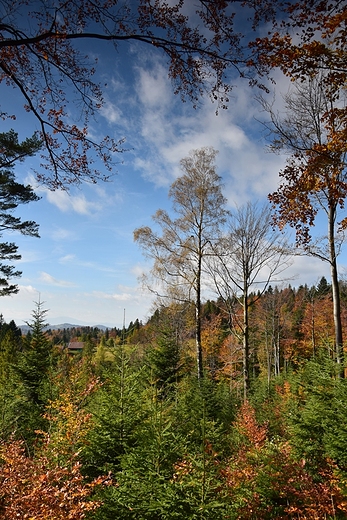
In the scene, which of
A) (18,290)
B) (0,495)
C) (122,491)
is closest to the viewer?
(0,495)

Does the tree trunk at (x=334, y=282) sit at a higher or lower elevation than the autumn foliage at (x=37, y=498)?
higher

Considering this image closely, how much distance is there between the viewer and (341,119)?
485 cm

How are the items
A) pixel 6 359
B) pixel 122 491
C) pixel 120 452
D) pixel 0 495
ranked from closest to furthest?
1. pixel 0 495
2. pixel 122 491
3. pixel 120 452
4. pixel 6 359

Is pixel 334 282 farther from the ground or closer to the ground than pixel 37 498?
farther from the ground

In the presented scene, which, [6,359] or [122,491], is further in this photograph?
[6,359]

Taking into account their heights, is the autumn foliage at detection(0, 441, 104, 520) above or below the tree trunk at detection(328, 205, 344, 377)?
below

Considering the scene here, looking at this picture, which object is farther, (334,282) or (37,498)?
(334,282)

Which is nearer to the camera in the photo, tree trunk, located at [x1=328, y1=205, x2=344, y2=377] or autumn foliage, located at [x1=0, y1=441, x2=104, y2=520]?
autumn foliage, located at [x1=0, y1=441, x2=104, y2=520]

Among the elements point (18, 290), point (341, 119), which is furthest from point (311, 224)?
point (18, 290)

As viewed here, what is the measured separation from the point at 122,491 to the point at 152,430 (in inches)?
33.4

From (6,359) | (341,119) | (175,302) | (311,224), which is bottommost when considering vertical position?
(6,359)

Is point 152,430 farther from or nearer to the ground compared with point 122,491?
farther from the ground

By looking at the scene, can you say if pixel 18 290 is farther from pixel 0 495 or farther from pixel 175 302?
pixel 0 495

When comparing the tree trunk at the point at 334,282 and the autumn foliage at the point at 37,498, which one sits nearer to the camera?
the autumn foliage at the point at 37,498
